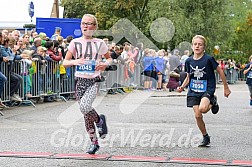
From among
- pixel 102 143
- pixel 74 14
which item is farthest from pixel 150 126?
pixel 74 14

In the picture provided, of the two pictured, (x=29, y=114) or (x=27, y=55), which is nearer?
(x=29, y=114)

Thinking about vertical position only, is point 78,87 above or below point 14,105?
above

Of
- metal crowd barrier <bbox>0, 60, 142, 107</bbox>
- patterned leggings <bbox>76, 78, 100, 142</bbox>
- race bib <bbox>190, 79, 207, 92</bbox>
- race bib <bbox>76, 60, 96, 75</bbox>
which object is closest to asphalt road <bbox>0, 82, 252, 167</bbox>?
patterned leggings <bbox>76, 78, 100, 142</bbox>

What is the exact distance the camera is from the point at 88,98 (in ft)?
27.0

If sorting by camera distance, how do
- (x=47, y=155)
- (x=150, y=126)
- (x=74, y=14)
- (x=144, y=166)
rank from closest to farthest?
(x=144, y=166) → (x=47, y=155) → (x=150, y=126) → (x=74, y=14)

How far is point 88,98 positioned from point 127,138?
5.64 ft

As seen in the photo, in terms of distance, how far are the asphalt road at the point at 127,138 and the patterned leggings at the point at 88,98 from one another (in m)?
0.36

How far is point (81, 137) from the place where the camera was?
9805mm

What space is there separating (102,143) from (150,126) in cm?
241

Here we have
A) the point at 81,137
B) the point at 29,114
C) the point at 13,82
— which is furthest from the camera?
the point at 13,82

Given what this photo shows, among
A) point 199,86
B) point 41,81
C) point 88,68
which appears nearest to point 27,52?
point 41,81

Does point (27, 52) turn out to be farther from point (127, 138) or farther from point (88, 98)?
point (88, 98)

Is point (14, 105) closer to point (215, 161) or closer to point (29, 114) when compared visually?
point (29, 114)

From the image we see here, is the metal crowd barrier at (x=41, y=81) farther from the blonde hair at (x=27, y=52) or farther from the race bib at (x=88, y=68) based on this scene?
the race bib at (x=88, y=68)
